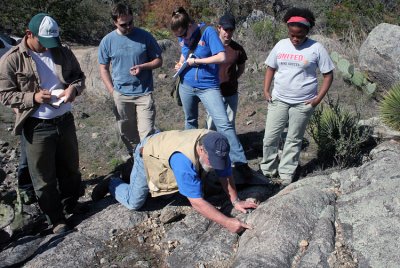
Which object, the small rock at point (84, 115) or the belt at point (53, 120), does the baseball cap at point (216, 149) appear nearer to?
the belt at point (53, 120)

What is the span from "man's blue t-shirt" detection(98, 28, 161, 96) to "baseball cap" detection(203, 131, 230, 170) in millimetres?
1799

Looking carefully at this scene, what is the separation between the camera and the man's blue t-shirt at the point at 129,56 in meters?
4.87

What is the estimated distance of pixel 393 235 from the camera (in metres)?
3.19

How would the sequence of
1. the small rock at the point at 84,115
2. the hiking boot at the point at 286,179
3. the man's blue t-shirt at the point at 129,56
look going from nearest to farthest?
the hiking boot at the point at 286,179 < the man's blue t-shirt at the point at 129,56 < the small rock at the point at 84,115

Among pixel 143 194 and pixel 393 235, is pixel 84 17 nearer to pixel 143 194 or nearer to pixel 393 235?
pixel 143 194

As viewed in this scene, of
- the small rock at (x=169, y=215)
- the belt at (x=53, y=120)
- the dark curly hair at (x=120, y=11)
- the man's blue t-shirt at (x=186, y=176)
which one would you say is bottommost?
the small rock at (x=169, y=215)

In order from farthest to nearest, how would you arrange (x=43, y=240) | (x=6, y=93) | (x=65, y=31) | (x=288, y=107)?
(x=65, y=31) → (x=288, y=107) → (x=43, y=240) → (x=6, y=93)

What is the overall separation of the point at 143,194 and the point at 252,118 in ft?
10.9

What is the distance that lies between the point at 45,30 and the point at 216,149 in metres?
1.59

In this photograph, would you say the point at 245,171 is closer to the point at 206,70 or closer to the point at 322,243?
the point at 206,70

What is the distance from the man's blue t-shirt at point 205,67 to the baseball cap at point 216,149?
134 cm

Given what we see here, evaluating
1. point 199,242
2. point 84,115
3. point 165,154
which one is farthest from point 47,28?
point 84,115

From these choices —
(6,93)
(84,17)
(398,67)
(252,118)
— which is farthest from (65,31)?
(6,93)

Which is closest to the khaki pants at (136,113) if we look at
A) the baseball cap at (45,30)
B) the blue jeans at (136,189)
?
the blue jeans at (136,189)
